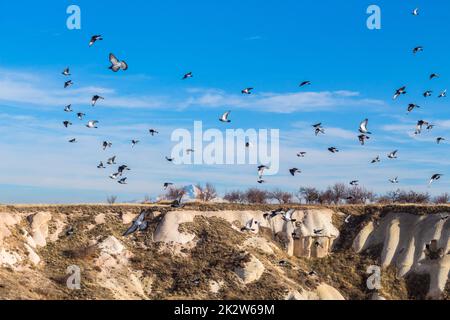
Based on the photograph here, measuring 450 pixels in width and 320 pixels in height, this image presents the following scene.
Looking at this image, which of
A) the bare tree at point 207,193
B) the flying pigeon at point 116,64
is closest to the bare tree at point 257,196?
the bare tree at point 207,193

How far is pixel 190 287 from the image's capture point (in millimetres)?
75562

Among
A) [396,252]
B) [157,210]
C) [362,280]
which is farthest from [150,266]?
[396,252]

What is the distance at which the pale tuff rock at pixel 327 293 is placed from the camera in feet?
260

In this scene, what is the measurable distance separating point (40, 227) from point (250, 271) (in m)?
30.6

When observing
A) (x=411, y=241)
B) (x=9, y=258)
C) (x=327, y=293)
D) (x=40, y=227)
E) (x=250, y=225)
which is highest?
(x=40, y=227)

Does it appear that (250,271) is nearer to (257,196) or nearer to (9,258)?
(9,258)

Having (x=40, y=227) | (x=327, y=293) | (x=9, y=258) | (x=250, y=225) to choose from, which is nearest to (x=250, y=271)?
→ (x=327, y=293)

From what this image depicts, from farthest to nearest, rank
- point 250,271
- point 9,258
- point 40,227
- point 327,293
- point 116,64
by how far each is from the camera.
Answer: point 40,227, point 327,293, point 250,271, point 9,258, point 116,64

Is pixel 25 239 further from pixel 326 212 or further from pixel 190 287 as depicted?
pixel 326 212

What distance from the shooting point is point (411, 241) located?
89250 mm

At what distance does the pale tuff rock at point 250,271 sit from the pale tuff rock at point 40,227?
1075 inches

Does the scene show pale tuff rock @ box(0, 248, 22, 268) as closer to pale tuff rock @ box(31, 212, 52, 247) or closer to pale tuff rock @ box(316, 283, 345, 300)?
pale tuff rock @ box(31, 212, 52, 247)

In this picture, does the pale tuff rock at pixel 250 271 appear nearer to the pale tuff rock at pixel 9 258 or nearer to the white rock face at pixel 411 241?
the white rock face at pixel 411 241
